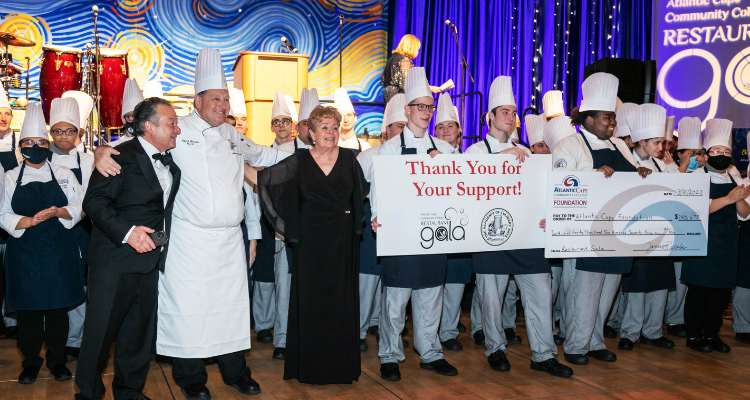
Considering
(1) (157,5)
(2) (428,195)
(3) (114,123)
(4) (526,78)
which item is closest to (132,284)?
(2) (428,195)

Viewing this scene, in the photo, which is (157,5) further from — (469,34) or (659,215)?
(659,215)

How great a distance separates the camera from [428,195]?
369cm

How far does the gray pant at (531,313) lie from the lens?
151 inches

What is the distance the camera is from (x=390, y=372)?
3.67 m

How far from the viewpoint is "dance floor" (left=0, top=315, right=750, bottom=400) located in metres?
3.39

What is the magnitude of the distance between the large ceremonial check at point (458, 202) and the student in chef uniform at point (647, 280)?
84 centimetres

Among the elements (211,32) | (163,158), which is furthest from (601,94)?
(211,32)

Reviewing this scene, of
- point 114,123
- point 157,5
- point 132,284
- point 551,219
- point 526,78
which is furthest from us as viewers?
point 157,5

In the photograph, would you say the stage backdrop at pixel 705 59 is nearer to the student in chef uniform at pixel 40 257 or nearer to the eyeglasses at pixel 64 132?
the eyeglasses at pixel 64 132

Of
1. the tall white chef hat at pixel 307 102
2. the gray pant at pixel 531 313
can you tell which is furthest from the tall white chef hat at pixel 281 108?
the gray pant at pixel 531 313

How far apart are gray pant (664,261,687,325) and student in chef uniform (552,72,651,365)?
1.20 meters

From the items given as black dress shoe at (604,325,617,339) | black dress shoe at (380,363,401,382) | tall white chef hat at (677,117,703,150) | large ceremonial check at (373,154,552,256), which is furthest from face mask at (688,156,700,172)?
black dress shoe at (380,363,401,382)

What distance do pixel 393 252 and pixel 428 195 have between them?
0.39 m

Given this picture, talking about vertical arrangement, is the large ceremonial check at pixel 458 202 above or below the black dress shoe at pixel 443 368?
above
